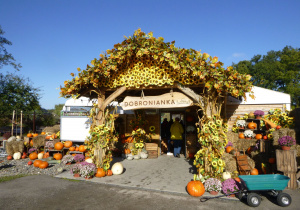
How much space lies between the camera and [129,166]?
27.7 feet

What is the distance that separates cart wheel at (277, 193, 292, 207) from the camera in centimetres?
441

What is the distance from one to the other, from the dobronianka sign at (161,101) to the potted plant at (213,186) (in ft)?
7.54

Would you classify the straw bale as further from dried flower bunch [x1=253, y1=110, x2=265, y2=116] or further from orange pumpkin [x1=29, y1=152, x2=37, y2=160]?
dried flower bunch [x1=253, y1=110, x2=265, y2=116]

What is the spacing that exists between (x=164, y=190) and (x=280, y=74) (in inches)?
1551

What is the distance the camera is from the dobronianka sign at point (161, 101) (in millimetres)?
6373

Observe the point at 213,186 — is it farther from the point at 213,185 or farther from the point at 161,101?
the point at 161,101

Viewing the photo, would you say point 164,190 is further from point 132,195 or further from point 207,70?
point 207,70

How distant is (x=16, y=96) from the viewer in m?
22.4

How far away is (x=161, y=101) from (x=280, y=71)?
130 ft

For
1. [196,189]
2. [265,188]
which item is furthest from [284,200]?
[196,189]

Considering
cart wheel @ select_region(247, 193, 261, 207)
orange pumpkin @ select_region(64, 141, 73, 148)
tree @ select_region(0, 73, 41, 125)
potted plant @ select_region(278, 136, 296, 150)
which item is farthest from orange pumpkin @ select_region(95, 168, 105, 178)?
tree @ select_region(0, 73, 41, 125)

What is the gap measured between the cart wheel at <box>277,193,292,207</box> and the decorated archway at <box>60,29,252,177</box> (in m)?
1.52

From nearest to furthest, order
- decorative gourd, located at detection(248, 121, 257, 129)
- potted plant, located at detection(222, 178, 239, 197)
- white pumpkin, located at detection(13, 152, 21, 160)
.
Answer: potted plant, located at detection(222, 178, 239, 197) → decorative gourd, located at detection(248, 121, 257, 129) → white pumpkin, located at detection(13, 152, 21, 160)

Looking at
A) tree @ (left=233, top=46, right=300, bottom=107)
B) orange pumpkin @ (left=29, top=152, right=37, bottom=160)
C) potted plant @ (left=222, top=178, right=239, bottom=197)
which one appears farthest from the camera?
tree @ (left=233, top=46, right=300, bottom=107)
